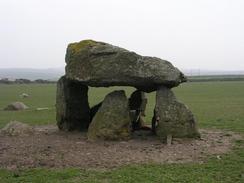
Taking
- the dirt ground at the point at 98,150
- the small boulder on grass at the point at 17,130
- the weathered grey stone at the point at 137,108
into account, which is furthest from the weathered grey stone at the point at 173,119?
the small boulder on grass at the point at 17,130

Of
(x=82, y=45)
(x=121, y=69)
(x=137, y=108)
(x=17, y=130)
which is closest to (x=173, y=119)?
(x=121, y=69)

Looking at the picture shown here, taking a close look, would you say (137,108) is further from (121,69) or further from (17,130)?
(17,130)

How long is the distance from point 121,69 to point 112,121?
2003 millimetres

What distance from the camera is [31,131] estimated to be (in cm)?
1805

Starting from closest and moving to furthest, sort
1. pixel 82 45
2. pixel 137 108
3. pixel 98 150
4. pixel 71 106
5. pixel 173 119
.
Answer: pixel 98 150 < pixel 173 119 < pixel 82 45 < pixel 71 106 < pixel 137 108

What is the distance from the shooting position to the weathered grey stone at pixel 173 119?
15672mm

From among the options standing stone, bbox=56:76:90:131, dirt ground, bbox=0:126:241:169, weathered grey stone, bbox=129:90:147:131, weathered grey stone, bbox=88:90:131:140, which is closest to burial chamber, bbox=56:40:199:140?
weathered grey stone, bbox=88:90:131:140

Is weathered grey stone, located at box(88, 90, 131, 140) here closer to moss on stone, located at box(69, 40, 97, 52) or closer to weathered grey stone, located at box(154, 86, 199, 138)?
weathered grey stone, located at box(154, 86, 199, 138)

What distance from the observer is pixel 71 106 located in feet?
61.1

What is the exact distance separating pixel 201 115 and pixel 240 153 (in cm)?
1206

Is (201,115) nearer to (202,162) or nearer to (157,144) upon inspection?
(157,144)

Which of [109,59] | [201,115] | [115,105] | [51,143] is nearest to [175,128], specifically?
[115,105]

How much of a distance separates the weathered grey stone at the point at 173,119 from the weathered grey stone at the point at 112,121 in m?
1.24

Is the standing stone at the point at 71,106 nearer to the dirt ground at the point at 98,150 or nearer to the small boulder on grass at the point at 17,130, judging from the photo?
the dirt ground at the point at 98,150
